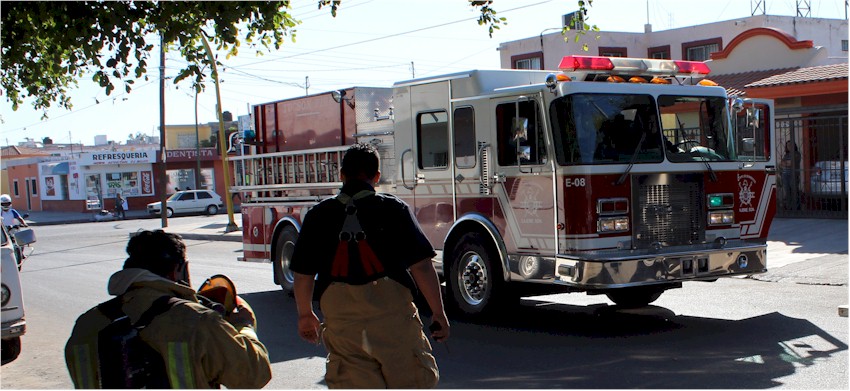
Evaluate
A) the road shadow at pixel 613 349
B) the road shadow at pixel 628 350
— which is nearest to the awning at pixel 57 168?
the road shadow at pixel 613 349

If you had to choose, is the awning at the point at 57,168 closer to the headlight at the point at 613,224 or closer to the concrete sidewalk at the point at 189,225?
the concrete sidewalk at the point at 189,225

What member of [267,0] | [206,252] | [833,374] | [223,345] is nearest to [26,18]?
[267,0]

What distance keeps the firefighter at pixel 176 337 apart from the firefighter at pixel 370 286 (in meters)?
0.94

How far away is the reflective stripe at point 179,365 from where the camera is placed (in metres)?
3.35

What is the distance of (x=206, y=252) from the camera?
23016mm

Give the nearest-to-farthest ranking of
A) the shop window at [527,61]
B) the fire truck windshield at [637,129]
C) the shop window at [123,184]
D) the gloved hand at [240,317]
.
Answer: the gloved hand at [240,317]
the fire truck windshield at [637,129]
the shop window at [527,61]
the shop window at [123,184]

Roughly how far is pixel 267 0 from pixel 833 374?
5.69 meters

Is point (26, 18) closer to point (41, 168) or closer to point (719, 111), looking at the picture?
point (719, 111)

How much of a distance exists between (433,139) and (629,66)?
2.32m

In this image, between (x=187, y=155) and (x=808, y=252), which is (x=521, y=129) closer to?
(x=808, y=252)

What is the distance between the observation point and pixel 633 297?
1072 cm

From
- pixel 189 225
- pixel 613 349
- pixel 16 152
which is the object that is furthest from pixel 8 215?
pixel 16 152

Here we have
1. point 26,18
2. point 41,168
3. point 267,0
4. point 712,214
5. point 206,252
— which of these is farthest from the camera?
point 41,168

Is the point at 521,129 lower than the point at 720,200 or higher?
higher
